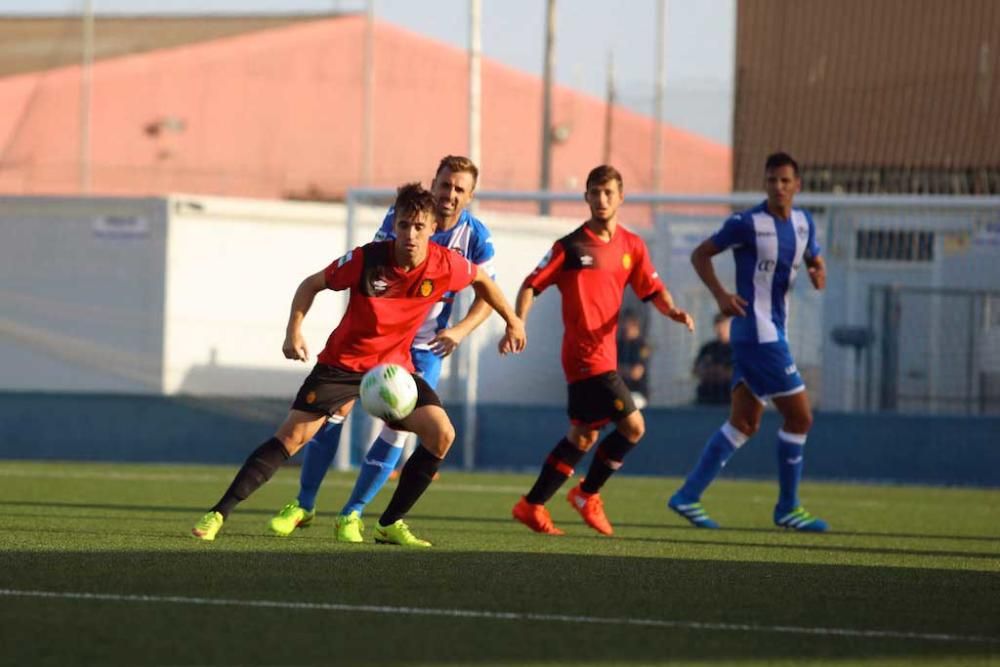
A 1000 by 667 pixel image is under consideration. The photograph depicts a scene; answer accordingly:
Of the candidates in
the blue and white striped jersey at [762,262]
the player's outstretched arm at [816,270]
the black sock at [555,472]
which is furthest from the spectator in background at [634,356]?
Result: the black sock at [555,472]

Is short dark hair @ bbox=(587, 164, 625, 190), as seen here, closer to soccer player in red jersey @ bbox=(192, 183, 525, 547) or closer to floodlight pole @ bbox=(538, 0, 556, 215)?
soccer player in red jersey @ bbox=(192, 183, 525, 547)

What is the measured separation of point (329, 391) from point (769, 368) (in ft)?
11.2

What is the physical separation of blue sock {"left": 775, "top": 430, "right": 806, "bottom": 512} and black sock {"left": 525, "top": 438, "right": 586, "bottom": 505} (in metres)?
1.55

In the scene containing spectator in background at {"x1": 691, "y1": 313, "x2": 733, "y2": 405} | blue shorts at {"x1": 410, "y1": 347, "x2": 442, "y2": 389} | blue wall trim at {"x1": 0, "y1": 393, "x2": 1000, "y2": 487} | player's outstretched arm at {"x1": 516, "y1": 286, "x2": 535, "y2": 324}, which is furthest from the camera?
spectator in background at {"x1": 691, "y1": 313, "x2": 733, "y2": 405}

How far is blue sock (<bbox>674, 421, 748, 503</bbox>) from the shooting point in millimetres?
11188

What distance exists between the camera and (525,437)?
17453 mm

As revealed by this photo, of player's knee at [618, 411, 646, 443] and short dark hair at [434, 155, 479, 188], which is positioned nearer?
short dark hair at [434, 155, 479, 188]

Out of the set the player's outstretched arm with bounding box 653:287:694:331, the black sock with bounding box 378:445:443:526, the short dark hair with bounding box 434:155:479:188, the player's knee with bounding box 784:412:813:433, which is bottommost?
the black sock with bounding box 378:445:443:526

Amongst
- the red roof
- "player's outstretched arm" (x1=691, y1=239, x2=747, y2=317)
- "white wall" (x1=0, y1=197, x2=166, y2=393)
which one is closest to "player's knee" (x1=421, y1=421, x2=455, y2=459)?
"player's outstretched arm" (x1=691, y1=239, x2=747, y2=317)

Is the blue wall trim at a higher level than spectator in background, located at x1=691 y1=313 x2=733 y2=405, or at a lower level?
lower

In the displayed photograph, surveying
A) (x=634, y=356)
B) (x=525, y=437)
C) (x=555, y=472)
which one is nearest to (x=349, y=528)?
(x=555, y=472)

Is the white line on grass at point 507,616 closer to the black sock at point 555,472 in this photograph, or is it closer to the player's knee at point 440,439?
the player's knee at point 440,439

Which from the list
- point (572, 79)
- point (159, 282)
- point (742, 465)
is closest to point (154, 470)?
point (159, 282)

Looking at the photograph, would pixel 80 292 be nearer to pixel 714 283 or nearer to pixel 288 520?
pixel 714 283
